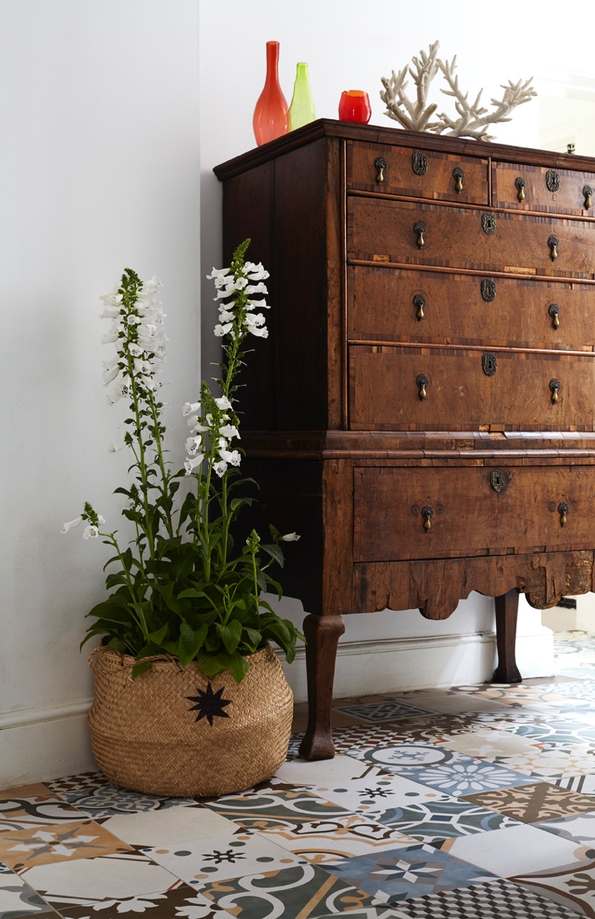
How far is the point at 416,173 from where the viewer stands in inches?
106

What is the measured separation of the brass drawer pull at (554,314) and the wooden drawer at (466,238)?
8 cm

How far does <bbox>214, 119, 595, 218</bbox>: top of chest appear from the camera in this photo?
2.62m

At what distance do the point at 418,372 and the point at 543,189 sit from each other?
621 millimetres

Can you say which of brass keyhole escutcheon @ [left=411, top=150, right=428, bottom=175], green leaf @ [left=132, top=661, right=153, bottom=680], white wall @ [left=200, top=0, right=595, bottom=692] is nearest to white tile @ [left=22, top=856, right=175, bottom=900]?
green leaf @ [left=132, top=661, right=153, bottom=680]

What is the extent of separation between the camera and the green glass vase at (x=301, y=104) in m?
2.98

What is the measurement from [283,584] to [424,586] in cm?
34

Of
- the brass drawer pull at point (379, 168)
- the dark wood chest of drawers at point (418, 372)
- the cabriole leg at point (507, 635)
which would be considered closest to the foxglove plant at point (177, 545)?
the dark wood chest of drawers at point (418, 372)

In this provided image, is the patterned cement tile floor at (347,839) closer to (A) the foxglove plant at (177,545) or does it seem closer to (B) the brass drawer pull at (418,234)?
(A) the foxglove plant at (177,545)

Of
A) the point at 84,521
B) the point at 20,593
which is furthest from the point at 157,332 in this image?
the point at 20,593

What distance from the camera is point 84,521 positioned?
258 centimetres

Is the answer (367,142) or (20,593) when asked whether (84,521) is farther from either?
(367,142)

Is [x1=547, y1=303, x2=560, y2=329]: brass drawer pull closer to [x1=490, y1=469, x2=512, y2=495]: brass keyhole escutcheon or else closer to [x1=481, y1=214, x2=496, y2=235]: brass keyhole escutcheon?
[x1=481, y1=214, x2=496, y2=235]: brass keyhole escutcheon

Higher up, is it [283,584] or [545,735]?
[283,584]

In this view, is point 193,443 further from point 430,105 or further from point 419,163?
point 430,105
